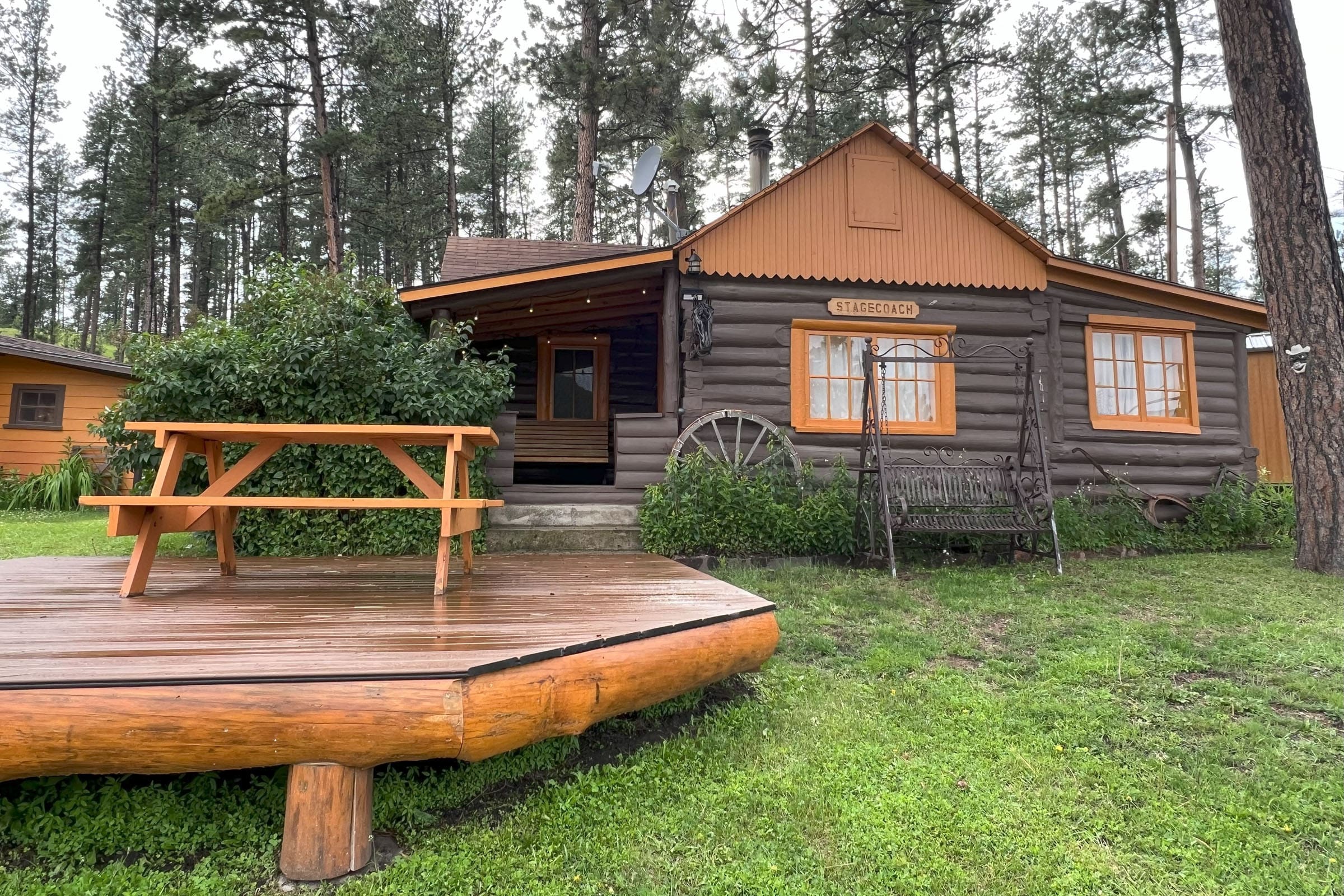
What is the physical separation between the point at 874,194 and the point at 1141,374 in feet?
12.9

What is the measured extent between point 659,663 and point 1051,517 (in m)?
4.66

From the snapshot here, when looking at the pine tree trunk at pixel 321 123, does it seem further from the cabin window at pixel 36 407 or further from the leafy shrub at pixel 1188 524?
the leafy shrub at pixel 1188 524

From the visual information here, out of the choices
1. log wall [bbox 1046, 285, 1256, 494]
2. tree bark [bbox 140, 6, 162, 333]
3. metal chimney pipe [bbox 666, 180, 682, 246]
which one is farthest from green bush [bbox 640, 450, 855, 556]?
tree bark [bbox 140, 6, 162, 333]

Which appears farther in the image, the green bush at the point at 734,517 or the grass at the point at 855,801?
the green bush at the point at 734,517

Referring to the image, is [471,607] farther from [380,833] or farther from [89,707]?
[89,707]

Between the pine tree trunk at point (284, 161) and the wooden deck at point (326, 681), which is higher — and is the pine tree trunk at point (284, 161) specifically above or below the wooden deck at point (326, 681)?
above

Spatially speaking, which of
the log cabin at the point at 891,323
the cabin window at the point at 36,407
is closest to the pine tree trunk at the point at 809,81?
the log cabin at the point at 891,323

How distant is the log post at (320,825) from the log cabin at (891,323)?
4529mm

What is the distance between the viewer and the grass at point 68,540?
5945 mm

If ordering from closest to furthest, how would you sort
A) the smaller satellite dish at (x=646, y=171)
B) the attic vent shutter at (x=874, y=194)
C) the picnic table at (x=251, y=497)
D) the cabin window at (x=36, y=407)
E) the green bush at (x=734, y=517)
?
the picnic table at (x=251, y=497)
the green bush at (x=734, y=517)
the attic vent shutter at (x=874, y=194)
the smaller satellite dish at (x=646, y=171)
the cabin window at (x=36, y=407)

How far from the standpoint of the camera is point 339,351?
18.7 feet

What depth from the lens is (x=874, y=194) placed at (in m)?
7.34

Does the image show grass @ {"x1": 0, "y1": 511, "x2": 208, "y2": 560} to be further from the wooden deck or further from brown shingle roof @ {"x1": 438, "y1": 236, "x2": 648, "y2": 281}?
brown shingle roof @ {"x1": 438, "y1": 236, "x2": 648, "y2": 281}

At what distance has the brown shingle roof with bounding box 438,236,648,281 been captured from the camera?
378 inches
